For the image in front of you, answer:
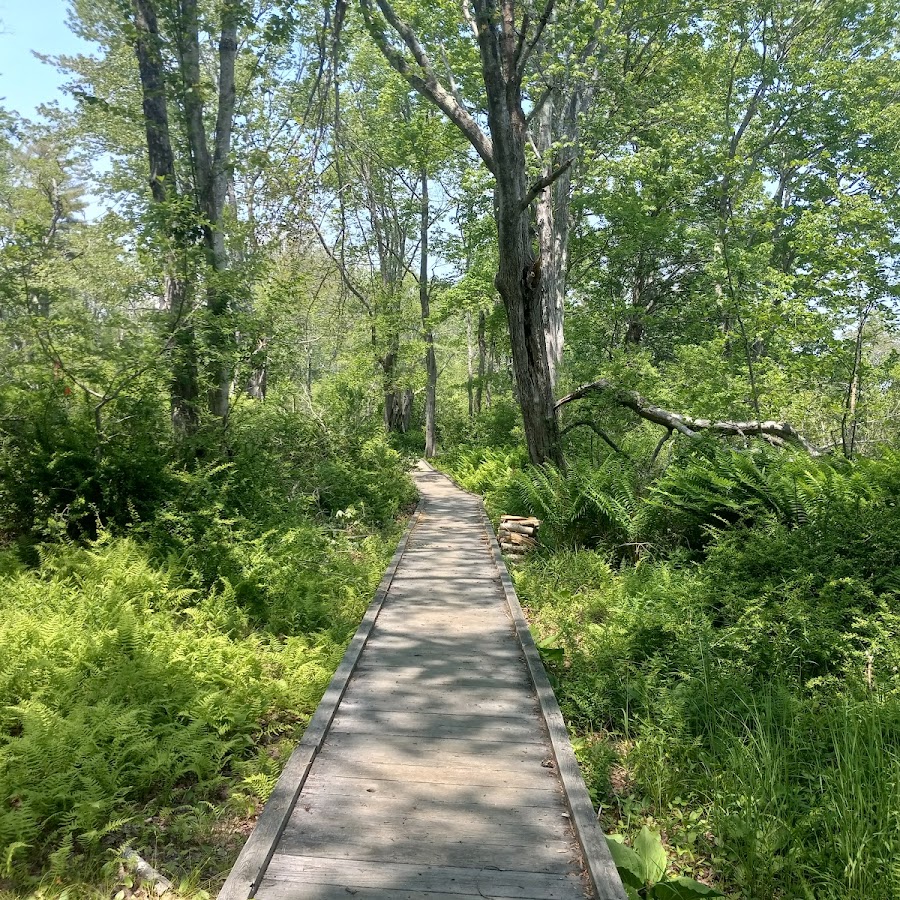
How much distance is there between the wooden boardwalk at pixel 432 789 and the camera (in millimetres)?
2729

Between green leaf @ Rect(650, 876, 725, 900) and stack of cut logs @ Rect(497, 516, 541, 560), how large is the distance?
625 cm

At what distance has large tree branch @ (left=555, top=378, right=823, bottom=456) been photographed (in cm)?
927

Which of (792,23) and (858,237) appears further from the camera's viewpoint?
(792,23)

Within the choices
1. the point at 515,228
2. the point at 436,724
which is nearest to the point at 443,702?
the point at 436,724

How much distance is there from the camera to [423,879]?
8.92ft

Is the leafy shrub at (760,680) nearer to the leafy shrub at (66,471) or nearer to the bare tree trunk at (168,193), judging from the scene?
the leafy shrub at (66,471)

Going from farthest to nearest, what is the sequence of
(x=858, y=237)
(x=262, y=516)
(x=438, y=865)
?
1. (x=858, y=237)
2. (x=262, y=516)
3. (x=438, y=865)

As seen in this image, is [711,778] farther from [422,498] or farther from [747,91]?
[747,91]

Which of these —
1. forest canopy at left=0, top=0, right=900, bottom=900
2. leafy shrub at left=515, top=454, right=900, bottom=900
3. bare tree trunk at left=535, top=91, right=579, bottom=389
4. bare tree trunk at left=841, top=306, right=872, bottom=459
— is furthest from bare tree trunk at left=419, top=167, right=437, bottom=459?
leafy shrub at left=515, top=454, right=900, bottom=900

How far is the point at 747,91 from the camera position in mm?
19656

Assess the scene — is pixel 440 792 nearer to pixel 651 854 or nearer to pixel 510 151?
pixel 651 854

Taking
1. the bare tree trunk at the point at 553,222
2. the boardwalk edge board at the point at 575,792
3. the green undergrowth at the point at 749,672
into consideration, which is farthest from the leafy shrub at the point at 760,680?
the bare tree trunk at the point at 553,222

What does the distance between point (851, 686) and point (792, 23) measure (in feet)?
64.4

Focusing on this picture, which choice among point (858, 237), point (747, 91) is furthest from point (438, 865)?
point (747, 91)
